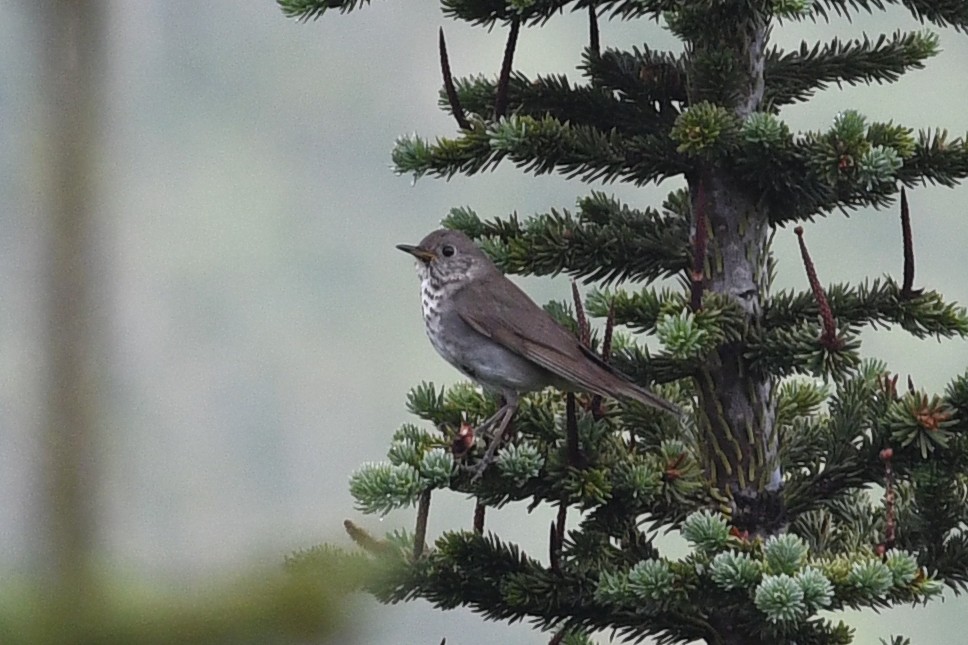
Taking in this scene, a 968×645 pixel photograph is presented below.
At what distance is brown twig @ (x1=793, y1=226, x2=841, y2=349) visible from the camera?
2.90 meters

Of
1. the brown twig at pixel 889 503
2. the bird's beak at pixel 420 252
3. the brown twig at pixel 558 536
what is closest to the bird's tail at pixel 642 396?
the brown twig at pixel 558 536

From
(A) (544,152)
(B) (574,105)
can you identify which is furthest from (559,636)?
(B) (574,105)

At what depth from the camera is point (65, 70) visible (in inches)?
34.6

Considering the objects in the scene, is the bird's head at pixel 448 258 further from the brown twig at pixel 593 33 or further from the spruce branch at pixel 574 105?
the brown twig at pixel 593 33

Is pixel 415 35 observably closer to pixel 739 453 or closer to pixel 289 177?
pixel 289 177

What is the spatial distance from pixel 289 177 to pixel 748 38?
25.6m

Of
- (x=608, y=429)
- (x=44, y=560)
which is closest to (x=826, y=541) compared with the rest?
(x=608, y=429)

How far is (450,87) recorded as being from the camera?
3420mm

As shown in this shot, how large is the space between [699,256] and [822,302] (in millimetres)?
308

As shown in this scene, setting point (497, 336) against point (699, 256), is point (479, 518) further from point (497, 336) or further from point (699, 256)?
point (497, 336)

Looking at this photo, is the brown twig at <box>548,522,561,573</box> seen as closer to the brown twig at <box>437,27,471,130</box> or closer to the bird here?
the bird

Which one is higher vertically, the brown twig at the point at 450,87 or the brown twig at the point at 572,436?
the brown twig at the point at 450,87

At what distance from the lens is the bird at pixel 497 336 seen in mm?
3496

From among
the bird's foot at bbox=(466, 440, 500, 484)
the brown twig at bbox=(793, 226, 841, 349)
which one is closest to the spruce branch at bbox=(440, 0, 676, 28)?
the brown twig at bbox=(793, 226, 841, 349)
